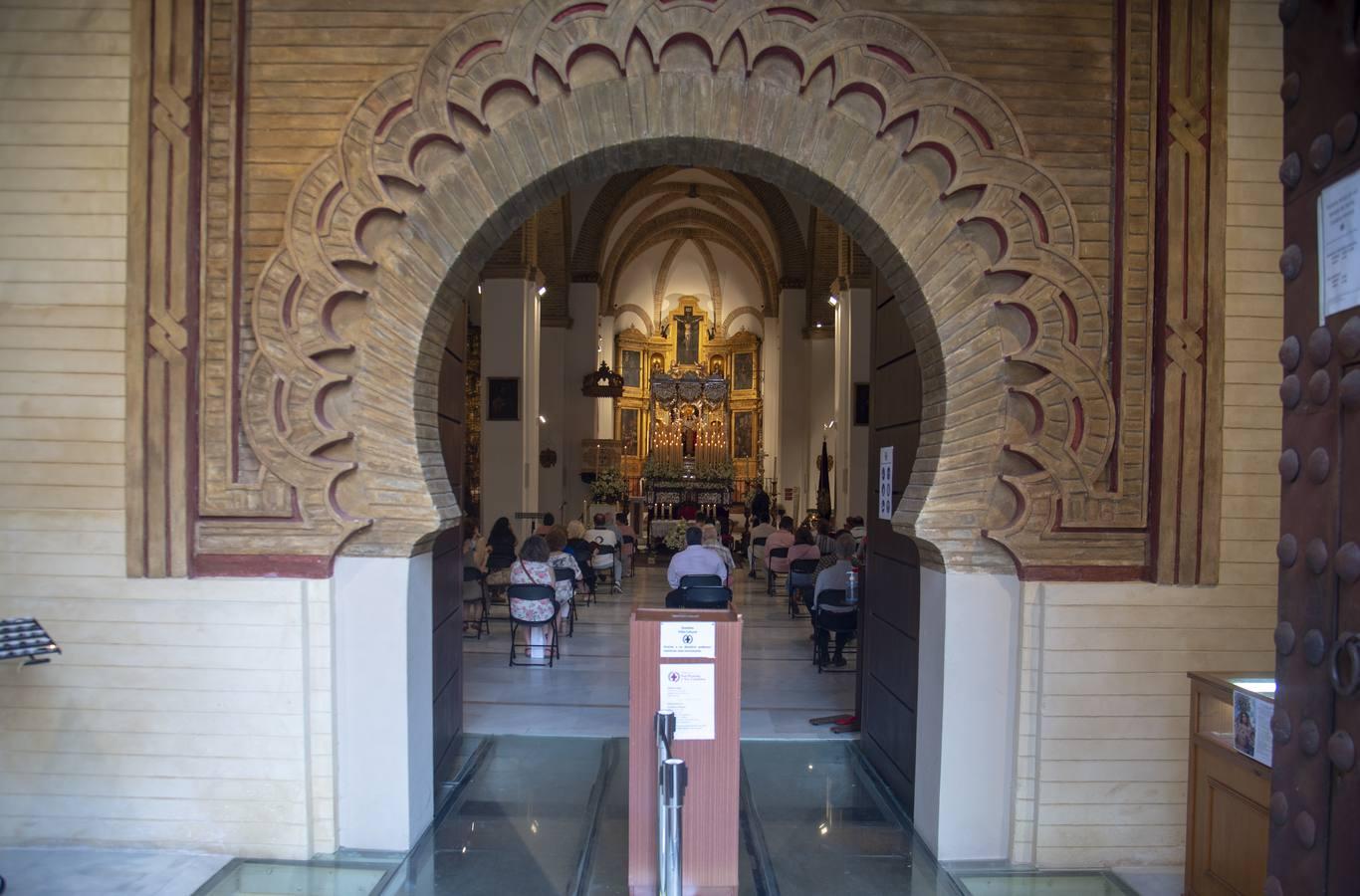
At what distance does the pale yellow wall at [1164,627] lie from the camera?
3699mm

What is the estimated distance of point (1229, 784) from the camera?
10.1 feet

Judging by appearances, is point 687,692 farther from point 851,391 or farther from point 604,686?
point 851,391

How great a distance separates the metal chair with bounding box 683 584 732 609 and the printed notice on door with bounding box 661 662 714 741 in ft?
11.3

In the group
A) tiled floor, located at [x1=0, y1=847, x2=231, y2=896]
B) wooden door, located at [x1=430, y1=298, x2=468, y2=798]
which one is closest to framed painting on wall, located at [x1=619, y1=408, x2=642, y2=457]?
wooden door, located at [x1=430, y1=298, x2=468, y2=798]

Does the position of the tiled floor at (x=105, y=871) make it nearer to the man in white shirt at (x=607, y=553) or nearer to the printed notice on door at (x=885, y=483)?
the printed notice on door at (x=885, y=483)

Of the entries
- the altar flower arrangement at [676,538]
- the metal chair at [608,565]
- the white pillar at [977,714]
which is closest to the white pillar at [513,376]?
the metal chair at [608,565]

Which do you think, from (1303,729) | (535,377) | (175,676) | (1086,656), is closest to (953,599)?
(1086,656)

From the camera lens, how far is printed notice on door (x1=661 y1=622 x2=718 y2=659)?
316cm

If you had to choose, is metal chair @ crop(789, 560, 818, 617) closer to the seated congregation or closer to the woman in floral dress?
the seated congregation

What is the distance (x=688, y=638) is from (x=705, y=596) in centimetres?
358

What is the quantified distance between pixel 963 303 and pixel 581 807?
2930 mm

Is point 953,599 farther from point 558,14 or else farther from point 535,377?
point 535,377

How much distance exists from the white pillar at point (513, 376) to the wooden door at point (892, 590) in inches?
270

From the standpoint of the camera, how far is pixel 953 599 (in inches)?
147
